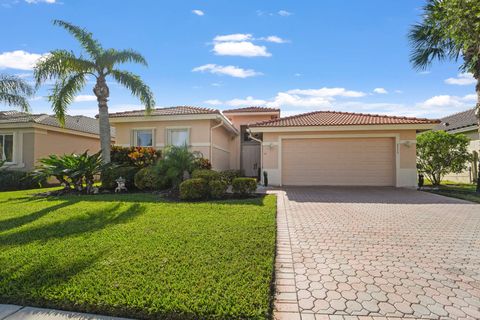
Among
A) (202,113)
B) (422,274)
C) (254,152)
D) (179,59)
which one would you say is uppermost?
(179,59)

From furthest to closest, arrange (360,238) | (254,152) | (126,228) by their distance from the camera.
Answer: (254,152), (126,228), (360,238)

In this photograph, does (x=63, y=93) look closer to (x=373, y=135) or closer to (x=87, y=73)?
(x=87, y=73)

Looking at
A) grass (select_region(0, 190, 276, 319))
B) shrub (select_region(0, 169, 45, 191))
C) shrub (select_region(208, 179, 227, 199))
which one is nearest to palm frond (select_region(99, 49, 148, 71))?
shrub (select_region(0, 169, 45, 191))

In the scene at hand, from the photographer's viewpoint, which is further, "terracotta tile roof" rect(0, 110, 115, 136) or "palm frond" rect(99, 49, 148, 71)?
"terracotta tile roof" rect(0, 110, 115, 136)

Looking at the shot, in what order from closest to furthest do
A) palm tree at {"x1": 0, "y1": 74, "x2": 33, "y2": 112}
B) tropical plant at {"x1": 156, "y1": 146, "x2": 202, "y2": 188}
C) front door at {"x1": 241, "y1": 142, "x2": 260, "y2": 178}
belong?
1. tropical plant at {"x1": 156, "y1": 146, "x2": 202, "y2": 188}
2. palm tree at {"x1": 0, "y1": 74, "x2": 33, "y2": 112}
3. front door at {"x1": 241, "y1": 142, "x2": 260, "y2": 178}

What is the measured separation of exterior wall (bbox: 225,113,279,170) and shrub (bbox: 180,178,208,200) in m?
11.2

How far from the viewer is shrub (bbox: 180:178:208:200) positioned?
9.73 meters

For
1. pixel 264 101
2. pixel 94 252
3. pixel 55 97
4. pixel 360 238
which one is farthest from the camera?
pixel 264 101

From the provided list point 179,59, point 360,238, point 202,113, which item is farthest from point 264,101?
point 360,238

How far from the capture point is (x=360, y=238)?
5.50 metres

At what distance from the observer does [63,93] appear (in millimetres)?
12852

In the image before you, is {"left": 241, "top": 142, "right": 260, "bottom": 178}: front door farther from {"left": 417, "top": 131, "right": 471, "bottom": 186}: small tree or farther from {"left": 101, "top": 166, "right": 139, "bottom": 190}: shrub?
{"left": 417, "top": 131, "right": 471, "bottom": 186}: small tree

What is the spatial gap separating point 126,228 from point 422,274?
5.57 metres

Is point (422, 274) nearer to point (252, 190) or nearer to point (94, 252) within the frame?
point (94, 252)
